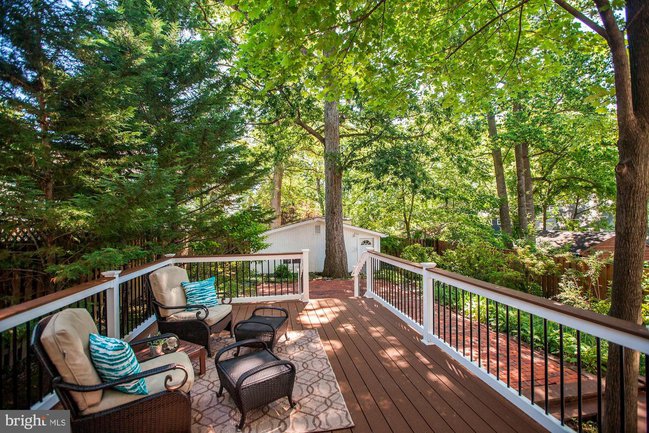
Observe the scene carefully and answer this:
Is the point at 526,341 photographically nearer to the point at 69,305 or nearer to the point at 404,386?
the point at 404,386

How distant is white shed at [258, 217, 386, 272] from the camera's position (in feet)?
51.9

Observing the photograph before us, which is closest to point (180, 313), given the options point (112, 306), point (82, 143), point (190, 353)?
point (112, 306)

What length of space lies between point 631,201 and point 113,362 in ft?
12.7

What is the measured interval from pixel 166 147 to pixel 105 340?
560 centimetres

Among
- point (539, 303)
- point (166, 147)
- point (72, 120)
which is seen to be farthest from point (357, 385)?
point (166, 147)

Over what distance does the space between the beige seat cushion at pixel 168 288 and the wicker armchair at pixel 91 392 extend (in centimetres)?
172

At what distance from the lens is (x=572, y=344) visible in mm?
5289

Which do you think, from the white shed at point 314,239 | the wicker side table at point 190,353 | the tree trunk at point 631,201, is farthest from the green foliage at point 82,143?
the white shed at point 314,239

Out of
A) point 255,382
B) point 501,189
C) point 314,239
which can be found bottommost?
point 314,239

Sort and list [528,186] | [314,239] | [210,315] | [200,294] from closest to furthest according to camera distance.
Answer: [210,315] → [200,294] → [528,186] → [314,239]

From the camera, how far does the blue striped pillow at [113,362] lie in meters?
2.14

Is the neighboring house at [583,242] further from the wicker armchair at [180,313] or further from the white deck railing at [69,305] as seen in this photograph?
the wicker armchair at [180,313]

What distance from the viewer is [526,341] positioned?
5438 millimetres

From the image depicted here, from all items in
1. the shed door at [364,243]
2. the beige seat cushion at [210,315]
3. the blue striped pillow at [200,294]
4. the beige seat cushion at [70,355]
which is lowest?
the shed door at [364,243]
